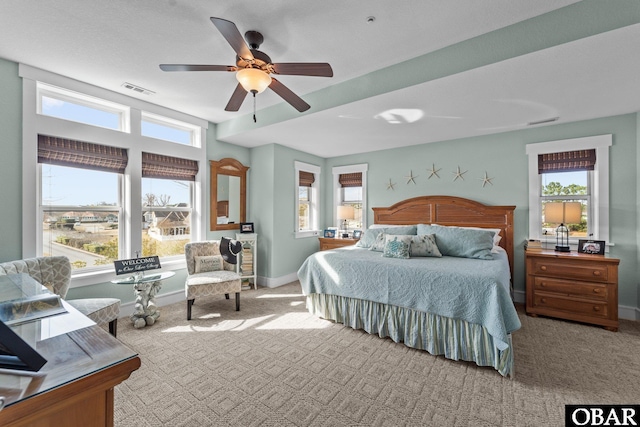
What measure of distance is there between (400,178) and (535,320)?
2.85 m

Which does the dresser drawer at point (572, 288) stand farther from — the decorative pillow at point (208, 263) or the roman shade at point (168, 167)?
the roman shade at point (168, 167)

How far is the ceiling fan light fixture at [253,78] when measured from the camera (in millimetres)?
2211

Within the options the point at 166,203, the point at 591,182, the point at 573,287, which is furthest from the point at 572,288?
the point at 166,203

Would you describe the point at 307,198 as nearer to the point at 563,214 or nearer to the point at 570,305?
the point at 563,214

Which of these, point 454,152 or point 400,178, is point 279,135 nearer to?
point 400,178

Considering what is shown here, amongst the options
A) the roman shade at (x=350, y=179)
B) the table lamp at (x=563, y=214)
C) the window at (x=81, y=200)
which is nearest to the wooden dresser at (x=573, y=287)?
the table lamp at (x=563, y=214)

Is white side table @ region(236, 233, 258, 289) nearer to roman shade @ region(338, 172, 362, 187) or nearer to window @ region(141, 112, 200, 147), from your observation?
window @ region(141, 112, 200, 147)

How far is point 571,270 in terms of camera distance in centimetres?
332

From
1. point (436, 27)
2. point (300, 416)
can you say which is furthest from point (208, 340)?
point (436, 27)

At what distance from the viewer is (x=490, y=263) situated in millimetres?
2979

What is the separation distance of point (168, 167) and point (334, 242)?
3.07m

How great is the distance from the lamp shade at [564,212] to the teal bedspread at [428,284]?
2.73ft

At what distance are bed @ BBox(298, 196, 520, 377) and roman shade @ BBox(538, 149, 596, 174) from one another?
0.76 m

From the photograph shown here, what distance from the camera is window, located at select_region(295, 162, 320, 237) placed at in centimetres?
548
